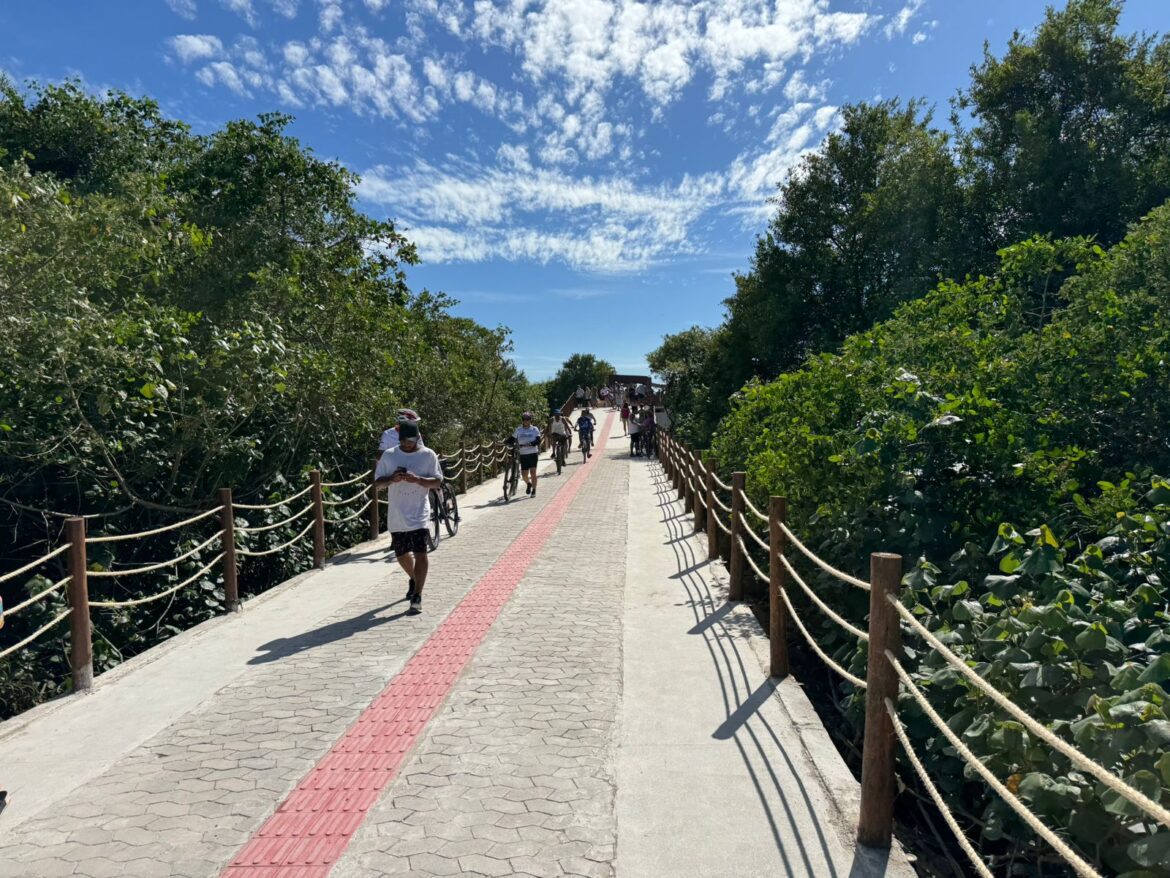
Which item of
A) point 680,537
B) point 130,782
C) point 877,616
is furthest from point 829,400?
point 130,782

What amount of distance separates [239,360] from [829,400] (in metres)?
6.51

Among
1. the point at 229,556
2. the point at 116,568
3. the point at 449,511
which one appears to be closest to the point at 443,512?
the point at 449,511

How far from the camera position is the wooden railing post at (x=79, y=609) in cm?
446

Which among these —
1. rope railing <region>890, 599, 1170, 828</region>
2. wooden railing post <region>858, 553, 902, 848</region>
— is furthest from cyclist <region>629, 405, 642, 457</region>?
rope railing <region>890, 599, 1170, 828</region>

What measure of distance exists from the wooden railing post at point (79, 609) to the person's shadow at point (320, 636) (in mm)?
977

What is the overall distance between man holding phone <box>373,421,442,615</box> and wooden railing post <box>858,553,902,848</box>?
4.12 metres

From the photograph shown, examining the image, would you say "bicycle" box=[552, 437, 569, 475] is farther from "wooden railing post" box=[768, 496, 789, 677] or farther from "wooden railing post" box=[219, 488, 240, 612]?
"wooden railing post" box=[768, 496, 789, 677]

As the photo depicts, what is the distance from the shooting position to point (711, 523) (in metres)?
8.72

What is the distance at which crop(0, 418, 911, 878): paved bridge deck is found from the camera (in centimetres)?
276

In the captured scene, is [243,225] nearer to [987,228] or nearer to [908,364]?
[908,364]

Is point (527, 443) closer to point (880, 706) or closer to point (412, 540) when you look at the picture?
point (412, 540)

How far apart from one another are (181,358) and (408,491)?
321 cm

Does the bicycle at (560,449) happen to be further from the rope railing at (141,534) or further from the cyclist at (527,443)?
the rope railing at (141,534)

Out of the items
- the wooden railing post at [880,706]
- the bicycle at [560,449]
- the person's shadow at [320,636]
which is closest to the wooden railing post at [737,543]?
the person's shadow at [320,636]
